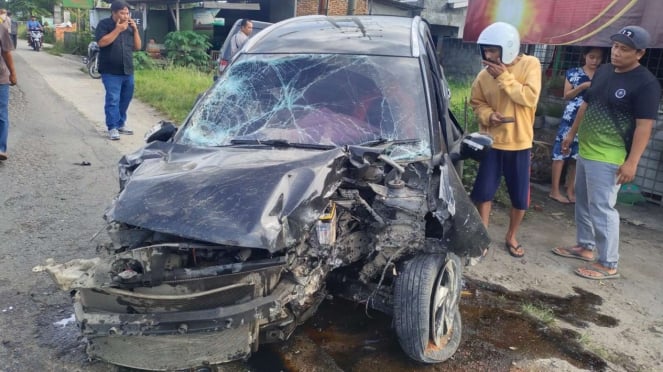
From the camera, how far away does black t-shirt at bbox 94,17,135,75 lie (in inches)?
285

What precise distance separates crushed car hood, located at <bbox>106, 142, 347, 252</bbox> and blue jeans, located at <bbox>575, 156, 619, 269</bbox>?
8.08 ft

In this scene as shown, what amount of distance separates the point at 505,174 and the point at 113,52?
220 inches

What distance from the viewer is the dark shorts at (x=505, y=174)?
14.3ft

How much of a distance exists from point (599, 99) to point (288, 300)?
10.4 ft

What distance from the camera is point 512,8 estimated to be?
282 inches

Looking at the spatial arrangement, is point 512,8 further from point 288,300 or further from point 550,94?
point 288,300

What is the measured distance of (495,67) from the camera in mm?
3975

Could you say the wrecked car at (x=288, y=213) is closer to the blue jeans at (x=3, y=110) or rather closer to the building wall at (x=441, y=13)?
the blue jeans at (x=3, y=110)

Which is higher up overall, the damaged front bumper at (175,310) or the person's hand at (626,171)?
the person's hand at (626,171)

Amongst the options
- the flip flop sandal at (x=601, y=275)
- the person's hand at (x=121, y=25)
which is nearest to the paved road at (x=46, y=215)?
the person's hand at (x=121, y=25)

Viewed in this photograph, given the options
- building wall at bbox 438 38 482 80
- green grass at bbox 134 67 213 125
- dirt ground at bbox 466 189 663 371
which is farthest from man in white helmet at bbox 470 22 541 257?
building wall at bbox 438 38 482 80

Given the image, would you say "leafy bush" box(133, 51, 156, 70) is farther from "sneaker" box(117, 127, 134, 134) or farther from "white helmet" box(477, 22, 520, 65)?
"white helmet" box(477, 22, 520, 65)

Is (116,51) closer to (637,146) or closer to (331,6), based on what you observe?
(637,146)

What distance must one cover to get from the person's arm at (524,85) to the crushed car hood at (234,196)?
70.1 inches
